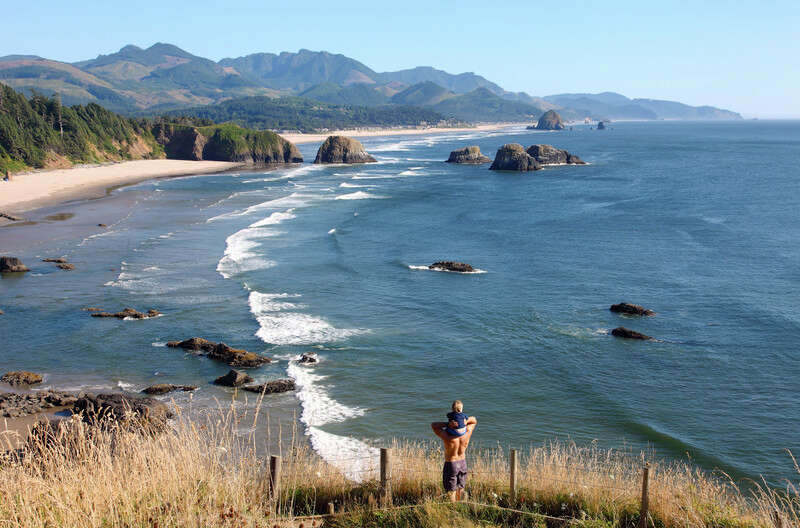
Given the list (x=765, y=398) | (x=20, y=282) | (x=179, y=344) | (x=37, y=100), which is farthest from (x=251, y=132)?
(x=765, y=398)

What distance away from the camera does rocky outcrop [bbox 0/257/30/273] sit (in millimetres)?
36281

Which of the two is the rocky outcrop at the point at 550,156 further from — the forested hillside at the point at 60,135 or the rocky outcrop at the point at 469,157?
the forested hillside at the point at 60,135

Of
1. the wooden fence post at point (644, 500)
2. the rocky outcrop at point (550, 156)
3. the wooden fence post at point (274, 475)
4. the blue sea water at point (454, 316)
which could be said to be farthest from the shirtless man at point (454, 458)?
the rocky outcrop at point (550, 156)

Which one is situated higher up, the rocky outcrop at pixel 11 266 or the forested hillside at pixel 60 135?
the forested hillside at pixel 60 135

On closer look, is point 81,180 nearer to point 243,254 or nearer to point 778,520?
point 243,254

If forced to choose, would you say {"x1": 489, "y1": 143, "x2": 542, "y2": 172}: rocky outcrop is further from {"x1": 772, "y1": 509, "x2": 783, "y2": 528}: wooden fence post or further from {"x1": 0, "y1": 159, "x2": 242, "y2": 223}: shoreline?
{"x1": 772, "y1": 509, "x2": 783, "y2": 528}: wooden fence post

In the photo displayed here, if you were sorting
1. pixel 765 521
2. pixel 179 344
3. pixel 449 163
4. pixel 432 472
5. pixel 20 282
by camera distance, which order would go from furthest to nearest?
1. pixel 449 163
2. pixel 20 282
3. pixel 179 344
4. pixel 432 472
5. pixel 765 521

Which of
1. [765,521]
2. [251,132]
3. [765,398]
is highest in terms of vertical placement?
[251,132]

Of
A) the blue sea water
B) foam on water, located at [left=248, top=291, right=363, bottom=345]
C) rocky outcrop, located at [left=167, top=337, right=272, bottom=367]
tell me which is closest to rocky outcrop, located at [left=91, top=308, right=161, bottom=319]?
Answer: the blue sea water

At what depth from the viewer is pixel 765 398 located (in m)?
21.5

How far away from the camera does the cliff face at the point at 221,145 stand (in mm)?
121188

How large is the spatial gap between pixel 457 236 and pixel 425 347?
25772 millimetres

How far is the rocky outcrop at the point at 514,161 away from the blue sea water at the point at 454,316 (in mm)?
40925

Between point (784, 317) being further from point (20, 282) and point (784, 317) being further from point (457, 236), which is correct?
point (20, 282)
